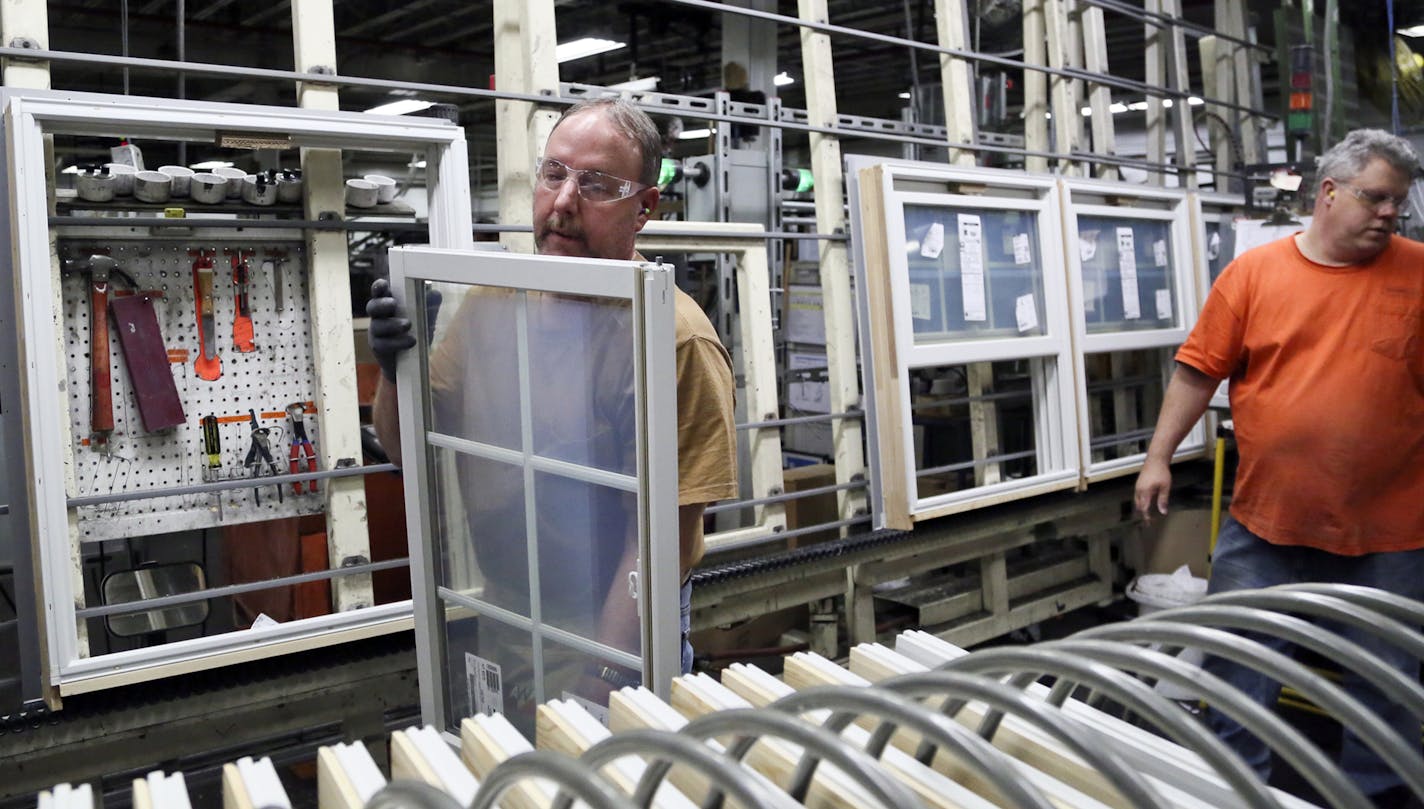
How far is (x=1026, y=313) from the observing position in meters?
3.46

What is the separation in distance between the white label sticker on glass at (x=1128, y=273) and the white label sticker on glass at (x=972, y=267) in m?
0.88

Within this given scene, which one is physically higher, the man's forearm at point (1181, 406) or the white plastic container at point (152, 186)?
the white plastic container at point (152, 186)

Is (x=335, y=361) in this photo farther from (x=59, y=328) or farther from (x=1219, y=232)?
(x=1219, y=232)

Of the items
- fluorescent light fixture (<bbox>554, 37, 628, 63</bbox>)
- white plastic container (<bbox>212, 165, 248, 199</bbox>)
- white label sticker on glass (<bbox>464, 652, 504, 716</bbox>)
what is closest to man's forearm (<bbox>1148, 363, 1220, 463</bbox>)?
white label sticker on glass (<bbox>464, 652, 504, 716</bbox>)

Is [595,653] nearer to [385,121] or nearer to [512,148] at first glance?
[385,121]

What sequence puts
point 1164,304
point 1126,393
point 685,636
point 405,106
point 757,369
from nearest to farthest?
point 685,636, point 757,369, point 1164,304, point 1126,393, point 405,106

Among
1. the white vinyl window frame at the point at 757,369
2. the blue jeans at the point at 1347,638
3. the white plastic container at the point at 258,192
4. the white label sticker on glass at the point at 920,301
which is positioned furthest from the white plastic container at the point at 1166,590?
the white plastic container at the point at 258,192

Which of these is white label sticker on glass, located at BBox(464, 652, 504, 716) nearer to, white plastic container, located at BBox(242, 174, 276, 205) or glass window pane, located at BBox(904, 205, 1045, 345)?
white plastic container, located at BBox(242, 174, 276, 205)

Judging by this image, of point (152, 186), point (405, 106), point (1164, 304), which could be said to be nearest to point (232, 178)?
point (152, 186)

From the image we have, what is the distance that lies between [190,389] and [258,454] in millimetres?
204

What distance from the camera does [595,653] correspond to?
4.64 feet

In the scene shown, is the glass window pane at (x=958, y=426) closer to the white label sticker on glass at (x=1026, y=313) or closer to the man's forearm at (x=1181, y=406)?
the white label sticker on glass at (x=1026, y=313)

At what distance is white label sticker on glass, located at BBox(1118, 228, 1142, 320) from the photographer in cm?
389

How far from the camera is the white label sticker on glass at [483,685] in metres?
1.60
